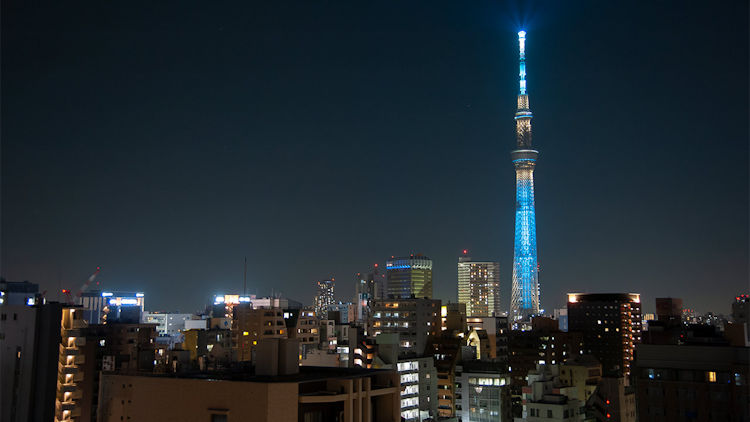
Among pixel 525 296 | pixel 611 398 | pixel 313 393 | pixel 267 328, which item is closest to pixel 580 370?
pixel 611 398

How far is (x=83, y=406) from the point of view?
25.3 m

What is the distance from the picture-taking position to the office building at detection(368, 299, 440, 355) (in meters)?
47.2

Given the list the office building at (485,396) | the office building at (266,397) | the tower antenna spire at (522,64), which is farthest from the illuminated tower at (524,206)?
the office building at (266,397)

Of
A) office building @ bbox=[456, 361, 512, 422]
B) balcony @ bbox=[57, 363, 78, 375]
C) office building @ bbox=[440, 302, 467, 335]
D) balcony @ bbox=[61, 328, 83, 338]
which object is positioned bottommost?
office building @ bbox=[456, 361, 512, 422]

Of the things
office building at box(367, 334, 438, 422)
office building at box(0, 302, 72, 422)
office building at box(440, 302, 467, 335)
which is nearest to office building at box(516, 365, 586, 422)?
office building at box(367, 334, 438, 422)

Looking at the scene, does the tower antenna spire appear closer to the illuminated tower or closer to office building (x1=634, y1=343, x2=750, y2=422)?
the illuminated tower

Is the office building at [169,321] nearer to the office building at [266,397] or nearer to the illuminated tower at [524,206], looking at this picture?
the illuminated tower at [524,206]

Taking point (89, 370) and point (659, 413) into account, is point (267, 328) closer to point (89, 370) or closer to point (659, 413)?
point (89, 370)

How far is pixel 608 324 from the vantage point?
230 feet

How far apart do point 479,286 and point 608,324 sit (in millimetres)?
55702

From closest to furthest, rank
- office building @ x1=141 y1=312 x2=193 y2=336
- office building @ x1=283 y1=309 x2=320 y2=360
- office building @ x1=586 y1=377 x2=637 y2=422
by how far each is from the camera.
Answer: office building @ x1=586 y1=377 x2=637 y2=422 → office building @ x1=283 y1=309 x2=320 y2=360 → office building @ x1=141 y1=312 x2=193 y2=336

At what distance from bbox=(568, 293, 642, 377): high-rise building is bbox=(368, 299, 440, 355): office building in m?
25.1

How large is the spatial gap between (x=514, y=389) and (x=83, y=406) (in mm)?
32370

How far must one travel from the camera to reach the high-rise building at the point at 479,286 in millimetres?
124125
